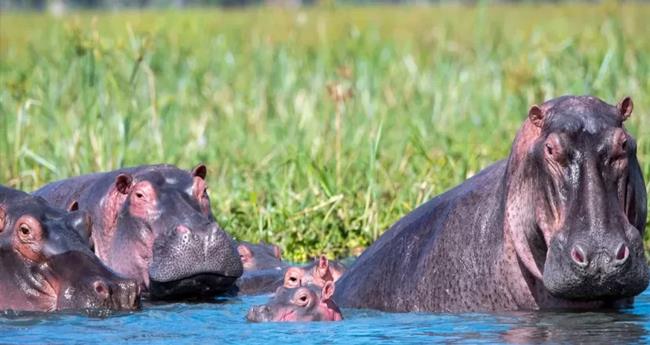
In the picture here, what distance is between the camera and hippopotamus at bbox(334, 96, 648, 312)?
4.91 meters

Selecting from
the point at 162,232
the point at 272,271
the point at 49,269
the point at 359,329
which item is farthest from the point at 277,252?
the point at 359,329

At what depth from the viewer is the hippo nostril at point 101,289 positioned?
5.69 m

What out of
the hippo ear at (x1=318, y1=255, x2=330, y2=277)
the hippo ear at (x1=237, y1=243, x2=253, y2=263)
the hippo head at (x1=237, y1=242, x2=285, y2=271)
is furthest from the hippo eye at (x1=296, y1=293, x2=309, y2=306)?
the hippo ear at (x1=237, y1=243, x2=253, y2=263)

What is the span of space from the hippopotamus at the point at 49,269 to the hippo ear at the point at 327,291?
Answer: 0.72 meters

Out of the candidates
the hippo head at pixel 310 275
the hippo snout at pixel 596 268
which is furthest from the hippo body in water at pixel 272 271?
the hippo snout at pixel 596 268

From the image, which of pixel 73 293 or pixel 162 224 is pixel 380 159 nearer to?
pixel 162 224

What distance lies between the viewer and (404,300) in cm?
585

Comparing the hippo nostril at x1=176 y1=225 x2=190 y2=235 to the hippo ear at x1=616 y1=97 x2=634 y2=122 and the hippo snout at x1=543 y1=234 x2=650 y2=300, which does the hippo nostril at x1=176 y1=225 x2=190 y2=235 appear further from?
the hippo ear at x1=616 y1=97 x2=634 y2=122

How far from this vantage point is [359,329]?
18.1ft

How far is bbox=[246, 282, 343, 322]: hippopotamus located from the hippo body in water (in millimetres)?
357

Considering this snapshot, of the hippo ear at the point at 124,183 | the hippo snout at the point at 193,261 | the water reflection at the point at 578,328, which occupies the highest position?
the hippo ear at the point at 124,183

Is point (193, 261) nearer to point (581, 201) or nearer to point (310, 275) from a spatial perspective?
point (310, 275)

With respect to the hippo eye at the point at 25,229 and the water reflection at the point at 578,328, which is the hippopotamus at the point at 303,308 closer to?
the water reflection at the point at 578,328

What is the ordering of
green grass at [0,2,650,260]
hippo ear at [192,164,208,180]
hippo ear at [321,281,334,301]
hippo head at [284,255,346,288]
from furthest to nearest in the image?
green grass at [0,2,650,260], hippo ear at [192,164,208,180], hippo head at [284,255,346,288], hippo ear at [321,281,334,301]
